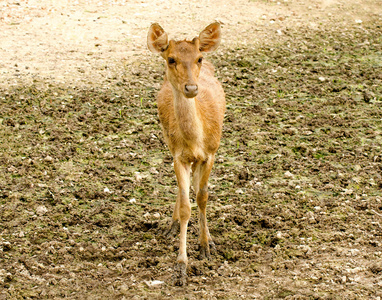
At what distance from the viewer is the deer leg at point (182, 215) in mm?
5133

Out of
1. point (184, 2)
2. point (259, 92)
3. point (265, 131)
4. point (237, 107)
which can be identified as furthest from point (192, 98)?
point (184, 2)

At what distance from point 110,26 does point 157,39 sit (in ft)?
23.8

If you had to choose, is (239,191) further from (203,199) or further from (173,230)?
(203,199)

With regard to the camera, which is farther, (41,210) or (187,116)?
(41,210)

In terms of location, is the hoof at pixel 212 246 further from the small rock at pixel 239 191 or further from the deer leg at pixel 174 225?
the small rock at pixel 239 191

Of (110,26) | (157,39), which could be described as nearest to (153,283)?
(157,39)

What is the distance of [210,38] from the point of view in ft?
18.6

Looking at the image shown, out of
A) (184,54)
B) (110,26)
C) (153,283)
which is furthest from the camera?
(110,26)

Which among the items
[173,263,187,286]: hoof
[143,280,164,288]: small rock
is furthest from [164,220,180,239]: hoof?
[143,280,164,288]: small rock

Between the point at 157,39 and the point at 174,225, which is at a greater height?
the point at 157,39

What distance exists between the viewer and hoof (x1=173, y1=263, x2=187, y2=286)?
5.06m

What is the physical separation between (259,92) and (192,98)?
456 cm

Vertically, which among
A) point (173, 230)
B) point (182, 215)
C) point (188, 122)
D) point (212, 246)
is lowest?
point (173, 230)

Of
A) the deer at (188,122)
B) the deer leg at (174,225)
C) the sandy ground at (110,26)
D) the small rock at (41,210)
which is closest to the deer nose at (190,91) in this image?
the deer at (188,122)
